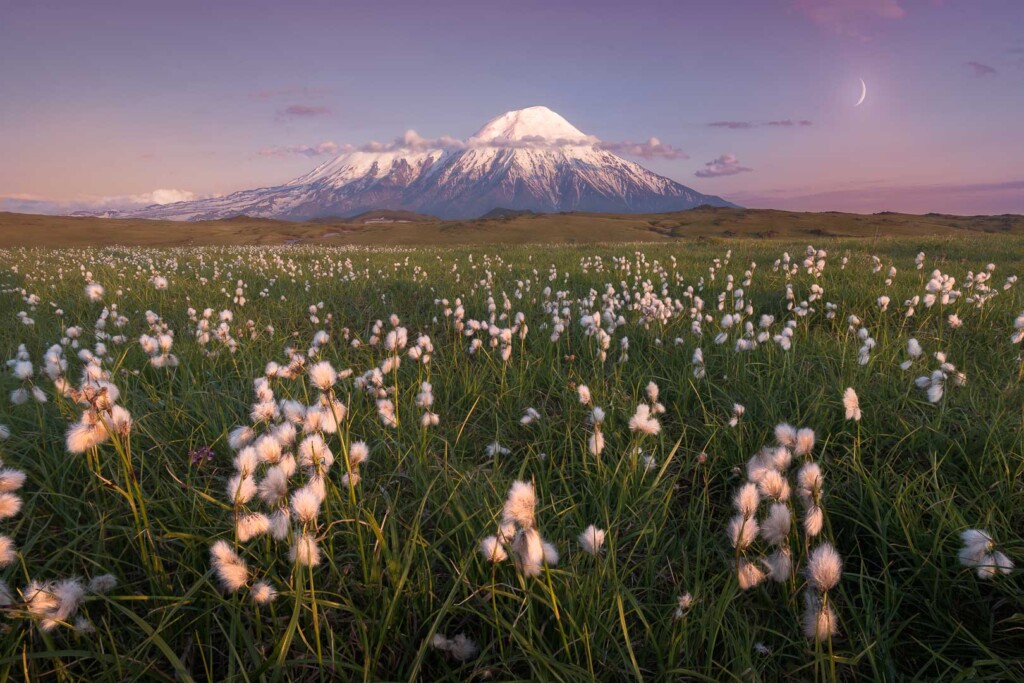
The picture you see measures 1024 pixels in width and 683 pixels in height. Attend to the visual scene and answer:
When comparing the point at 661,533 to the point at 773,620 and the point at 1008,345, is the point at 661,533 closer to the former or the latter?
the point at 773,620

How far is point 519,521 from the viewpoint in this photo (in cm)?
158

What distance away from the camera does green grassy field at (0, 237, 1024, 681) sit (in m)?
1.61

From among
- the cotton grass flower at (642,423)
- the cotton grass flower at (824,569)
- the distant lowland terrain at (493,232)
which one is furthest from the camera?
the distant lowland terrain at (493,232)

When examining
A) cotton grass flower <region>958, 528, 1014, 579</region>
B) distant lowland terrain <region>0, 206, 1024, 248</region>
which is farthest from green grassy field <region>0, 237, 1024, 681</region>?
distant lowland terrain <region>0, 206, 1024, 248</region>

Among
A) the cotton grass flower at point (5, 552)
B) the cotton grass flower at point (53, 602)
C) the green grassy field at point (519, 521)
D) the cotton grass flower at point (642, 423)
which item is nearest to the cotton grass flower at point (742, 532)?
the green grassy field at point (519, 521)

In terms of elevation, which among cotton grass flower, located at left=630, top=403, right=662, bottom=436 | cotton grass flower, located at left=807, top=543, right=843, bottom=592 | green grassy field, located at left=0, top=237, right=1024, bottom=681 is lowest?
green grassy field, located at left=0, top=237, right=1024, bottom=681

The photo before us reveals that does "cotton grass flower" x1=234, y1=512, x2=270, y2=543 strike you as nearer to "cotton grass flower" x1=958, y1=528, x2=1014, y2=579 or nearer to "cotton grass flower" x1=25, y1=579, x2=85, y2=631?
"cotton grass flower" x1=25, y1=579, x2=85, y2=631

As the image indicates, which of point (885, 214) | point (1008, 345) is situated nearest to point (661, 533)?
point (1008, 345)

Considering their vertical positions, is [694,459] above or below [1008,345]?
below

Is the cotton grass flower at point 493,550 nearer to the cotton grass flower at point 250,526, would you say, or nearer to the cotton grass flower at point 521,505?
the cotton grass flower at point 521,505

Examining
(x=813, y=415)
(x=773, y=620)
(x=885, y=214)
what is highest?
(x=885, y=214)

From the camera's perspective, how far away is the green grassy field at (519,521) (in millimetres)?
1614

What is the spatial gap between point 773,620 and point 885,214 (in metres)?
145

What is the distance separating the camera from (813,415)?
3.11m
